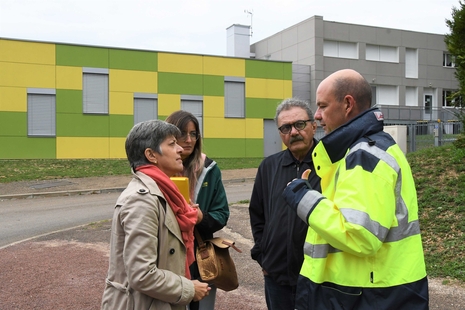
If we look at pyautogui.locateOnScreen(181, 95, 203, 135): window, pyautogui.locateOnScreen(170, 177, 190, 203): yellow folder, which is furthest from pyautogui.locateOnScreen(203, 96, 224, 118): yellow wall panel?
pyautogui.locateOnScreen(170, 177, 190, 203): yellow folder

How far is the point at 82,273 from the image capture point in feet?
20.5

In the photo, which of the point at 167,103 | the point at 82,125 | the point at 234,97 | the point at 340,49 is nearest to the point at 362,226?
the point at 82,125

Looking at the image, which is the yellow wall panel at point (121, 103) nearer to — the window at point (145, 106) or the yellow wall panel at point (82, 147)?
the window at point (145, 106)

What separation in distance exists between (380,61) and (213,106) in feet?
52.4

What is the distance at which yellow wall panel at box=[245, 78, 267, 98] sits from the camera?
97.8 feet

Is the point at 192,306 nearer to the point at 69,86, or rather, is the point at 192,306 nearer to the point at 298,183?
the point at 298,183

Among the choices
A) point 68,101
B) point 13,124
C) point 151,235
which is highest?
point 68,101

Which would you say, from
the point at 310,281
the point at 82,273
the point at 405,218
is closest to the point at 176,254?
the point at 310,281

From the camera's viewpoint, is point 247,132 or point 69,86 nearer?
point 69,86

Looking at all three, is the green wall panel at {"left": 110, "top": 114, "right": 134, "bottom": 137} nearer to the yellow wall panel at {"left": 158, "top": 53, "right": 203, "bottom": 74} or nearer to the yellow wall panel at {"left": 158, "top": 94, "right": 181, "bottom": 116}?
the yellow wall panel at {"left": 158, "top": 94, "right": 181, "bottom": 116}

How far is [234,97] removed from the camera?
97.0ft

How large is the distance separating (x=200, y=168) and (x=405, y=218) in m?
1.82

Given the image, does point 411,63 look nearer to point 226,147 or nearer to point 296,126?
point 226,147

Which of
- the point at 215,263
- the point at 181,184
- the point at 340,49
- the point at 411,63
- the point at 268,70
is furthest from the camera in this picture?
the point at 411,63
